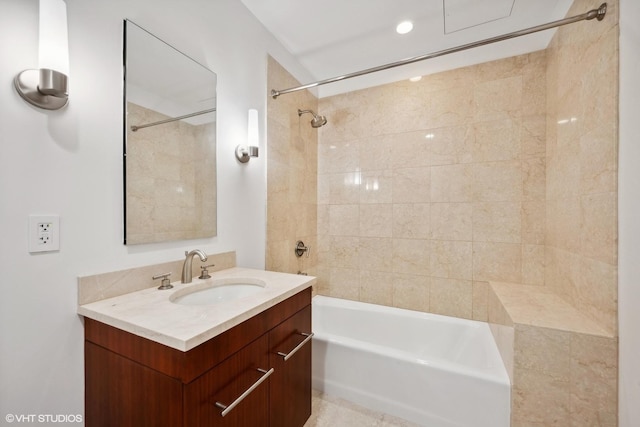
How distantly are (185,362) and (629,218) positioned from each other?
1.68 metres

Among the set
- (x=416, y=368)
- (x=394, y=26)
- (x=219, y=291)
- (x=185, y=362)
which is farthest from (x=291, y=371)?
(x=394, y=26)

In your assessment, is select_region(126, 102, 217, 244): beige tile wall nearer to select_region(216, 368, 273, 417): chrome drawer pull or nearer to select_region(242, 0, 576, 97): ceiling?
select_region(216, 368, 273, 417): chrome drawer pull

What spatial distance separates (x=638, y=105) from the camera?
98 cm

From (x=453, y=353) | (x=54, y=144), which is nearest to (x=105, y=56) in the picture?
(x=54, y=144)

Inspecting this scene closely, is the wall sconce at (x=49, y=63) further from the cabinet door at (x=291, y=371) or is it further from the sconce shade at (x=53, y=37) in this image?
the cabinet door at (x=291, y=371)

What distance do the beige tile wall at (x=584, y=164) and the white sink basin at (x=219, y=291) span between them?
1594 mm

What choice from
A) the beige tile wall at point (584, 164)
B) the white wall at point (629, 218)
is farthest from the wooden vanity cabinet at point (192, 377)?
the beige tile wall at point (584, 164)

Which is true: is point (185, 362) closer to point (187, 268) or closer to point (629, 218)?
point (187, 268)

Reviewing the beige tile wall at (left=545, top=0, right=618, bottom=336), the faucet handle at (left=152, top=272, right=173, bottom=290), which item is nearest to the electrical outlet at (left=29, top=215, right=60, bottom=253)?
the faucet handle at (left=152, top=272, right=173, bottom=290)

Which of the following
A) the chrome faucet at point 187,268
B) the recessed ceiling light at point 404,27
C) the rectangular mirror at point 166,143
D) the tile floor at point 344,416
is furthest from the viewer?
the recessed ceiling light at point 404,27

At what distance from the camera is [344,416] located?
1.61 m

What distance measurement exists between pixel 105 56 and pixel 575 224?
2405 millimetres

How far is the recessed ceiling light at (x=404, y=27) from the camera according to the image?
1.82 meters

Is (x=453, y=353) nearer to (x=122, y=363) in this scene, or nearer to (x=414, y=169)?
(x=414, y=169)
